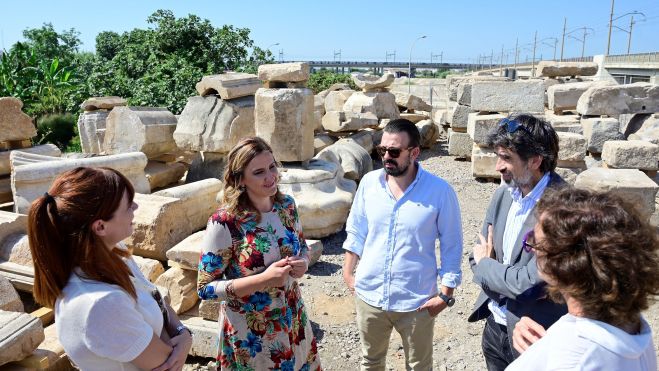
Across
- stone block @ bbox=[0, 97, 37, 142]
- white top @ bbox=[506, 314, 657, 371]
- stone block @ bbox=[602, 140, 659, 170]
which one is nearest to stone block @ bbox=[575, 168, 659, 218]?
stone block @ bbox=[602, 140, 659, 170]

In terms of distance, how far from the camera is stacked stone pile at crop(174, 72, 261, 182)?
655 centimetres

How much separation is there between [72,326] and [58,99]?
16628 mm

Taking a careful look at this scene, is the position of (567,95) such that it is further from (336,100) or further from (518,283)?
(518,283)

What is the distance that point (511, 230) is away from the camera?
86.6 inches

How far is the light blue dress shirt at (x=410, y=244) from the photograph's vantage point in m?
2.58

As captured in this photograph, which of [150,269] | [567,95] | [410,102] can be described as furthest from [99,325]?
[410,102]

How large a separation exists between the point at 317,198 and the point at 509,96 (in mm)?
4352

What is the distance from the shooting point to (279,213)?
2363mm

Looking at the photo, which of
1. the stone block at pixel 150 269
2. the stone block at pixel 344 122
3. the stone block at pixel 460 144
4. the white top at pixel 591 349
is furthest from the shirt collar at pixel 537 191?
the stone block at pixel 460 144

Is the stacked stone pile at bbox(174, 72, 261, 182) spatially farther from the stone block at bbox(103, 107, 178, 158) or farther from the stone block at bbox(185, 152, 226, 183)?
the stone block at bbox(103, 107, 178, 158)

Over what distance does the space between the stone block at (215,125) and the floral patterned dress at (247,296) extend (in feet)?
14.5

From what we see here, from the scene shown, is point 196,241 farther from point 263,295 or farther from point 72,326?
point 72,326

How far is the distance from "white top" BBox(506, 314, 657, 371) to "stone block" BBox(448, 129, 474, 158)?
9.07 m

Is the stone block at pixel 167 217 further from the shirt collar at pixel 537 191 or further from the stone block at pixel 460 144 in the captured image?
the stone block at pixel 460 144
